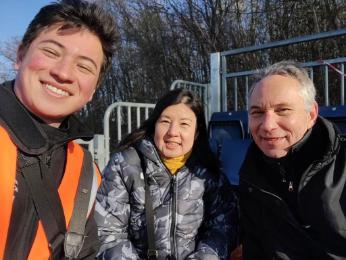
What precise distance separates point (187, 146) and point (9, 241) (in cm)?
129

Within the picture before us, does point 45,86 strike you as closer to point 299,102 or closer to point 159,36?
point 299,102

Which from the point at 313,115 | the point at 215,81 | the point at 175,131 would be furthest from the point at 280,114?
the point at 215,81

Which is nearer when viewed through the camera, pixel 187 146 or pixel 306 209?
pixel 306 209

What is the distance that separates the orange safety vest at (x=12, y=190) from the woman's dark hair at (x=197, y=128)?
0.88 metres

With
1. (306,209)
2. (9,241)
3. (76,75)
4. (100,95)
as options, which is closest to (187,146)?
(306,209)

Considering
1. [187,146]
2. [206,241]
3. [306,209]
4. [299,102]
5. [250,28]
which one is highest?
[250,28]

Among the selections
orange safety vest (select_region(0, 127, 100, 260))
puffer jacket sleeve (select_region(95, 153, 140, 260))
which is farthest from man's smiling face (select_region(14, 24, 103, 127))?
puffer jacket sleeve (select_region(95, 153, 140, 260))

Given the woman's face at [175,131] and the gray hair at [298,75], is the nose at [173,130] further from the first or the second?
the gray hair at [298,75]

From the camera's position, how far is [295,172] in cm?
205

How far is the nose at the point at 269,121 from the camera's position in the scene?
2.02 metres

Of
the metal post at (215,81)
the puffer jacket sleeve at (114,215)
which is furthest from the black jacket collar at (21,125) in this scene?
the metal post at (215,81)

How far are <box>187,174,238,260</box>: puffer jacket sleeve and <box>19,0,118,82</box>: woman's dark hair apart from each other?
106 centimetres

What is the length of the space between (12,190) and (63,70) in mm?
473

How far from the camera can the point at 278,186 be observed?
209 centimetres
